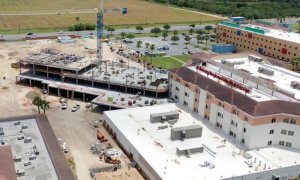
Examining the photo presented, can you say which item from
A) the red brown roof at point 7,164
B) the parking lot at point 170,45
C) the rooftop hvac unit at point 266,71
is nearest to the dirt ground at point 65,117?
the red brown roof at point 7,164

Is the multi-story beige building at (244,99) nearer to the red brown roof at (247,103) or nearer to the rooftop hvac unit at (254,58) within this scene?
the red brown roof at (247,103)

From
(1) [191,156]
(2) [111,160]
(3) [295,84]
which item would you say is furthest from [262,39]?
(2) [111,160]

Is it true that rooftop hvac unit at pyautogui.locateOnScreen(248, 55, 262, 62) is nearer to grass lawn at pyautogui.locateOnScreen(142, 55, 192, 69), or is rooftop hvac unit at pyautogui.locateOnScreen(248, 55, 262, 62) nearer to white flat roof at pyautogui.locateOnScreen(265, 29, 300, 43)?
grass lawn at pyautogui.locateOnScreen(142, 55, 192, 69)

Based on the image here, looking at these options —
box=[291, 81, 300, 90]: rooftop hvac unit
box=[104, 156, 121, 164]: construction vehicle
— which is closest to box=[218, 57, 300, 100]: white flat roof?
box=[291, 81, 300, 90]: rooftop hvac unit

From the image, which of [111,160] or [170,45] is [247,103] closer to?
[111,160]

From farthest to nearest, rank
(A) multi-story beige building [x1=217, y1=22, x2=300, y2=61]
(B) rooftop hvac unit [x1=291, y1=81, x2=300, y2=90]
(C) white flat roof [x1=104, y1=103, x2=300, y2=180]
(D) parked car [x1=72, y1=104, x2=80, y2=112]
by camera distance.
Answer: (A) multi-story beige building [x1=217, y1=22, x2=300, y2=61], (D) parked car [x1=72, y1=104, x2=80, y2=112], (B) rooftop hvac unit [x1=291, y1=81, x2=300, y2=90], (C) white flat roof [x1=104, y1=103, x2=300, y2=180]

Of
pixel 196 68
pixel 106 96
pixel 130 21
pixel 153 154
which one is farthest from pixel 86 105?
pixel 130 21

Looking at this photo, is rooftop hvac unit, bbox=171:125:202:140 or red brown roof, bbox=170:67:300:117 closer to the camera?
red brown roof, bbox=170:67:300:117

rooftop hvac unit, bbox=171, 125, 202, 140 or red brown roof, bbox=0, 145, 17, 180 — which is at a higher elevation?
rooftop hvac unit, bbox=171, 125, 202, 140
